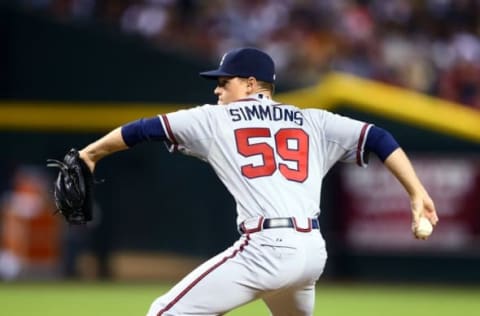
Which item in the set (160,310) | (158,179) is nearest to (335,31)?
(158,179)

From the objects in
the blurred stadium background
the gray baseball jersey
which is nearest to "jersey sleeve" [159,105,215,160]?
the gray baseball jersey

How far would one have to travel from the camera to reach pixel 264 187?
5195 millimetres

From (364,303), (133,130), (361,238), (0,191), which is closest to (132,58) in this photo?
(0,191)

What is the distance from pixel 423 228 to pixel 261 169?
72 cm

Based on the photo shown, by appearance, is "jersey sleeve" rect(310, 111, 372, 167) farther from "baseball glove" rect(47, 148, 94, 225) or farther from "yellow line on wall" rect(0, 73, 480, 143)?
"yellow line on wall" rect(0, 73, 480, 143)

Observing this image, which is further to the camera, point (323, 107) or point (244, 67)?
point (323, 107)

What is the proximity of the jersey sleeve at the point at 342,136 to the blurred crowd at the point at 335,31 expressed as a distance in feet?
30.2

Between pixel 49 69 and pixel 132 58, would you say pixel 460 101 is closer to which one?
pixel 132 58

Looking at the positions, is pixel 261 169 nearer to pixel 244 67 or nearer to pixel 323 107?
pixel 244 67

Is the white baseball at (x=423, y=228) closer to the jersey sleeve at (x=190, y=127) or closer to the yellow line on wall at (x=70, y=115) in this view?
the jersey sleeve at (x=190, y=127)

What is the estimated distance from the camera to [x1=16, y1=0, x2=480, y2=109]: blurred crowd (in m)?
15.3

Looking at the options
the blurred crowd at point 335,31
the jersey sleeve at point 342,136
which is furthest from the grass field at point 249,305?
the jersey sleeve at point 342,136

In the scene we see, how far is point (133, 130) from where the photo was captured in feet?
17.1

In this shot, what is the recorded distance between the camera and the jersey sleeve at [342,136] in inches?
214
